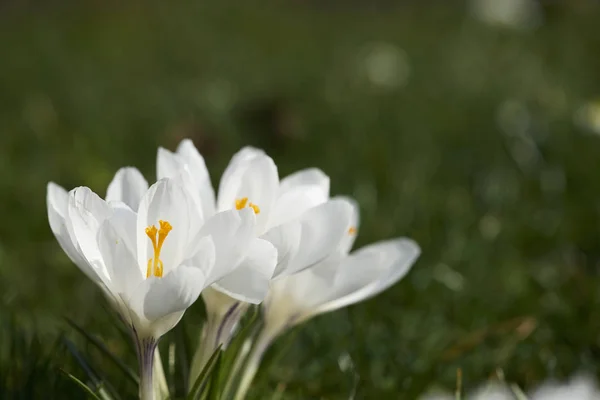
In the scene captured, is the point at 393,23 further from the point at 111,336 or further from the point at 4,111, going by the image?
the point at 111,336

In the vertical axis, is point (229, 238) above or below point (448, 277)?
above

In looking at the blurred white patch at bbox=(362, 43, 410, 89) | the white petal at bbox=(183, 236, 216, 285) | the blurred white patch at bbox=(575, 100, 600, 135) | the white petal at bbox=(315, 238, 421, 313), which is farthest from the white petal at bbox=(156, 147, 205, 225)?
the blurred white patch at bbox=(362, 43, 410, 89)

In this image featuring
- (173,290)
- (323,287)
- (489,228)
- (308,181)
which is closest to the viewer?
(173,290)

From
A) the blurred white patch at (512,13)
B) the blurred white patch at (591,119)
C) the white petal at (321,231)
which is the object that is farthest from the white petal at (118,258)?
the blurred white patch at (512,13)

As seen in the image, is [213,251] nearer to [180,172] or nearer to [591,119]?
[180,172]

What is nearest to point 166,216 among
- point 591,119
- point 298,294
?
point 298,294

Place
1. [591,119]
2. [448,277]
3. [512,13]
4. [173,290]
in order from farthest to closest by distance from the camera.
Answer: [512,13] → [591,119] → [448,277] → [173,290]

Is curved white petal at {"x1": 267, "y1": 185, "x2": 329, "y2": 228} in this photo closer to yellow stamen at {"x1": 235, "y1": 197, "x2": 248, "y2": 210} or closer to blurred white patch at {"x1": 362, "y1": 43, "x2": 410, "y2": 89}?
yellow stamen at {"x1": 235, "y1": 197, "x2": 248, "y2": 210}

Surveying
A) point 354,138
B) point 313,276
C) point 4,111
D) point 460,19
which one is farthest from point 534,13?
point 313,276
